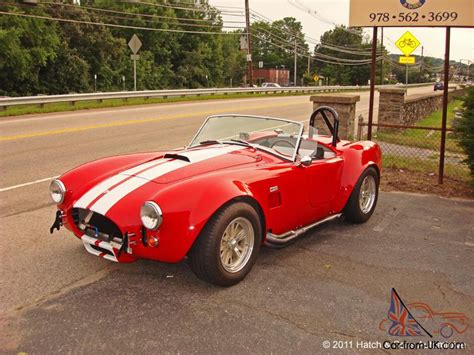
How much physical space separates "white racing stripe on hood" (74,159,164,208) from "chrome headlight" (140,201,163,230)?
1.99 ft

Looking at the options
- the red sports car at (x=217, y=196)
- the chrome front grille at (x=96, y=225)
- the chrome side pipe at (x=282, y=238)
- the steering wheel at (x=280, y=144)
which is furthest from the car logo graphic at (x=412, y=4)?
the chrome front grille at (x=96, y=225)

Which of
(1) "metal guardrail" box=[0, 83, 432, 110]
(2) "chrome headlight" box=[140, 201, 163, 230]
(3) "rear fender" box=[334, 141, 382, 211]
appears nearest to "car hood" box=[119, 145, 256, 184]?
(2) "chrome headlight" box=[140, 201, 163, 230]

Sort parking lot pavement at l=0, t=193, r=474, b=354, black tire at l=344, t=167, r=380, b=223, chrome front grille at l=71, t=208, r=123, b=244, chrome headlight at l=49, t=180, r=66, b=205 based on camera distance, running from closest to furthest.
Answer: parking lot pavement at l=0, t=193, r=474, b=354 < chrome front grille at l=71, t=208, r=123, b=244 < chrome headlight at l=49, t=180, r=66, b=205 < black tire at l=344, t=167, r=380, b=223

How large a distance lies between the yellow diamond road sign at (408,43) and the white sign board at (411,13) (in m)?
15.0

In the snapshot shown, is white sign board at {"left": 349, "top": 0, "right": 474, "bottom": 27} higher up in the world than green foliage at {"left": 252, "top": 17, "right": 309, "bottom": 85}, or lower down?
lower down

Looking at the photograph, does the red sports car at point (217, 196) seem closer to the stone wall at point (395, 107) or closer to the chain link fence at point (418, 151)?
the chain link fence at point (418, 151)

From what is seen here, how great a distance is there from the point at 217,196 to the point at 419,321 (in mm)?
1663

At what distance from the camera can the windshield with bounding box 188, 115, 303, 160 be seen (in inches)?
185

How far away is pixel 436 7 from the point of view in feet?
23.0

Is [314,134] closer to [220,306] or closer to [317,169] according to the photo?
[317,169]

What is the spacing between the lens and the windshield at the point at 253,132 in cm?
470

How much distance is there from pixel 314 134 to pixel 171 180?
223cm

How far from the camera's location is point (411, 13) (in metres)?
7.21

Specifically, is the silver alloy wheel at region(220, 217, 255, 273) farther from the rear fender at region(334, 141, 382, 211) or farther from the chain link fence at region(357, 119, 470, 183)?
the chain link fence at region(357, 119, 470, 183)
